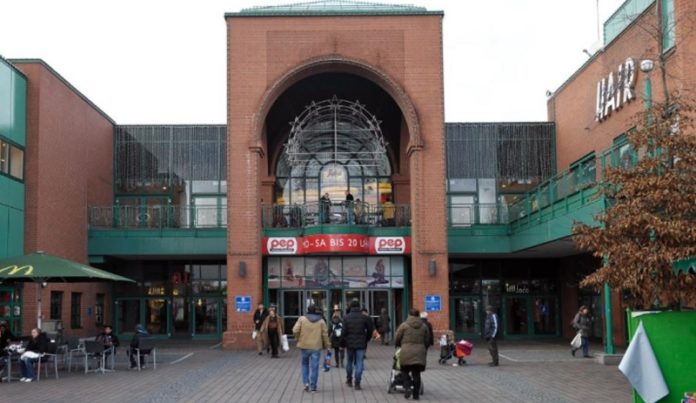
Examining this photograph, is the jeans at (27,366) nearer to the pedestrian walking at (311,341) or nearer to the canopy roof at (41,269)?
the canopy roof at (41,269)

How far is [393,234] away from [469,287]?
6.62m

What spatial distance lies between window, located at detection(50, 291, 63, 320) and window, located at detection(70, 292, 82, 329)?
1.20m

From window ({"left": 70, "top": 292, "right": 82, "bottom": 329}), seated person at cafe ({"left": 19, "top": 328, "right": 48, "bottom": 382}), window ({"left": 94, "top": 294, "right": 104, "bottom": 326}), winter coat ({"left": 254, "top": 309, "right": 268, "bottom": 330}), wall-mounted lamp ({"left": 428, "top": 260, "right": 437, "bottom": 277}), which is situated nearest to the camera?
seated person at cafe ({"left": 19, "top": 328, "right": 48, "bottom": 382})

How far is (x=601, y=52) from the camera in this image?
28797 millimetres

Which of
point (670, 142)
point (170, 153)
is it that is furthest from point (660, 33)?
point (170, 153)

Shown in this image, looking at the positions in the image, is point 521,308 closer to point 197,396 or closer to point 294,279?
point 294,279

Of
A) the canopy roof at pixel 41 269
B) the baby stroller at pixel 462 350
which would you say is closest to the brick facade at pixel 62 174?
the canopy roof at pixel 41 269

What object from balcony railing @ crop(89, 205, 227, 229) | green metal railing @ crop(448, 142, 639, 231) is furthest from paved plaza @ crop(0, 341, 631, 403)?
balcony railing @ crop(89, 205, 227, 229)

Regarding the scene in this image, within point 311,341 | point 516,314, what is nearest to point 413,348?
point 311,341

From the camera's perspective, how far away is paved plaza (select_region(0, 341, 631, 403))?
14336 millimetres

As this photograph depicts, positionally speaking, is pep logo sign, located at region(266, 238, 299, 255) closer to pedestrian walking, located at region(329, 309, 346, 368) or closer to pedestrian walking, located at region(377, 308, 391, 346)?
pedestrian walking, located at region(377, 308, 391, 346)

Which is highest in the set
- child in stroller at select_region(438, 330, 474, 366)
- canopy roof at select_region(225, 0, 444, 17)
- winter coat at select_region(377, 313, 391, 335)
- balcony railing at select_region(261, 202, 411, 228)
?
canopy roof at select_region(225, 0, 444, 17)

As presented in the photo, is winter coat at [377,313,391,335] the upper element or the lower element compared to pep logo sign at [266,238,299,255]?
lower

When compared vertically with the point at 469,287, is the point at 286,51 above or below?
above
